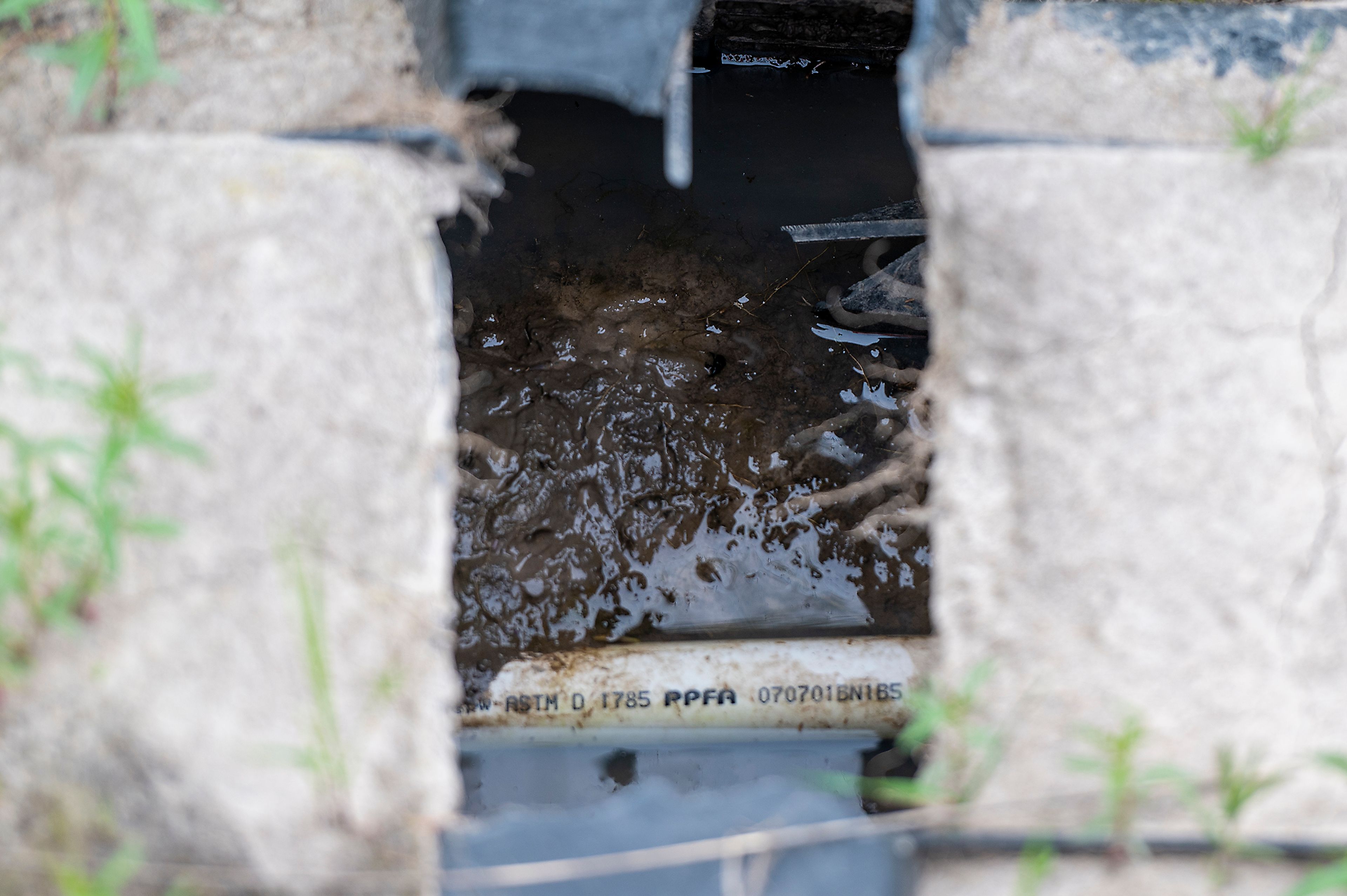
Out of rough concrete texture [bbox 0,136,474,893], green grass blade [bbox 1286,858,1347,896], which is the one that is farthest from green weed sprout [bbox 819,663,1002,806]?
rough concrete texture [bbox 0,136,474,893]

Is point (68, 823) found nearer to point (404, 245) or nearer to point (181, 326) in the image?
point (181, 326)

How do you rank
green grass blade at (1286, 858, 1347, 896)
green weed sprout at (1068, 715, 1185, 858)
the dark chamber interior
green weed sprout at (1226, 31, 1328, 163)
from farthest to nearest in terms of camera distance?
the dark chamber interior
green weed sprout at (1226, 31, 1328, 163)
green weed sprout at (1068, 715, 1185, 858)
green grass blade at (1286, 858, 1347, 896)

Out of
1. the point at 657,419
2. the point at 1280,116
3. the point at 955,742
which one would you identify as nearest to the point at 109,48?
the point at 955,742

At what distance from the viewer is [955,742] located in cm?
129

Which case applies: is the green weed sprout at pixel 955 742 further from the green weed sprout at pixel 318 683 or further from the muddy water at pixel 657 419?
the muddy water at pixel 657 419

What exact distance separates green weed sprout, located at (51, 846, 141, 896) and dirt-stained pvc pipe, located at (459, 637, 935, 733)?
3.91 feet

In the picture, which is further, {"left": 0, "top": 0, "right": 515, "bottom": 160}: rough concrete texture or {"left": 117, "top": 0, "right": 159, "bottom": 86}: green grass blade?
{"left": 0, "top": 0, "right": 515, "bottom": 160}: rough concrete texture

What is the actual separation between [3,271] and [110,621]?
586 mm

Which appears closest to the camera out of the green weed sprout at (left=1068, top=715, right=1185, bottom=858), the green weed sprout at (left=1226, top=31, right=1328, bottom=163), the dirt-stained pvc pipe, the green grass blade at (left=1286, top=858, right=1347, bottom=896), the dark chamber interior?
the green grass blade at (left=1286, top=858, right=1347, bottom=896)

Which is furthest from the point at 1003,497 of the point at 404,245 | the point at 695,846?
the point at 404,245

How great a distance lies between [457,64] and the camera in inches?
57.5

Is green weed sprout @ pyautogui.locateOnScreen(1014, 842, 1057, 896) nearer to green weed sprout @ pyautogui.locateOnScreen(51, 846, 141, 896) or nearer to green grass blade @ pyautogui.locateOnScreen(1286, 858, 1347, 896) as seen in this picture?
green grass blade @ pyautogui.locateOnScreen(1286, 858, 1347, 896)

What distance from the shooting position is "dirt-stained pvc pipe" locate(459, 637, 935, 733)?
2.29 meters

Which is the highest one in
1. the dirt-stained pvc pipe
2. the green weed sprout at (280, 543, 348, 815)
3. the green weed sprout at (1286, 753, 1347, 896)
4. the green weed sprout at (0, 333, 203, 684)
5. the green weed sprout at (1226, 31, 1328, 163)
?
the green weed sprout at (1226, 31, 1328, 163)
